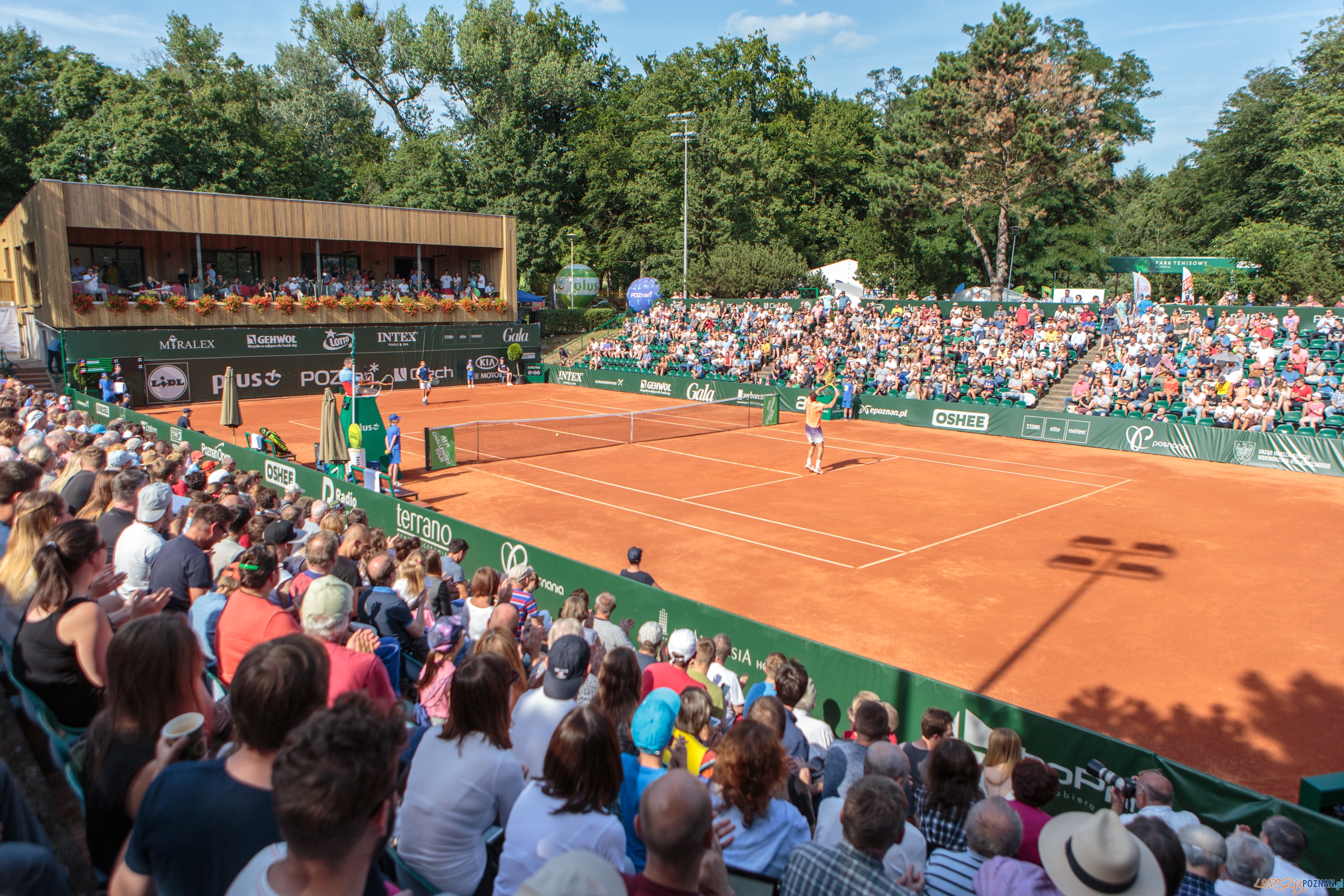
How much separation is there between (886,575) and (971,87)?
45.0 m

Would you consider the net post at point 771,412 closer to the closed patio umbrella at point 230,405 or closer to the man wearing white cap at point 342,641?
the closed patio umbrella at point 230,405

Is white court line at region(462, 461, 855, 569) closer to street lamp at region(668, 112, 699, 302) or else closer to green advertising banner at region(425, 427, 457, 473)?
green advertising banner at region(425, 427, 457, 473)

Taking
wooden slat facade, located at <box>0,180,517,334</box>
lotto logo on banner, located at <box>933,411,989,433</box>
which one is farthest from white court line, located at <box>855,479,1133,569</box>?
wooden slat facade, located at <box>0,180,517,334</box>

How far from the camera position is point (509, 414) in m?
32.9

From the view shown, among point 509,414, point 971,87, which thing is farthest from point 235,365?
point 971,87

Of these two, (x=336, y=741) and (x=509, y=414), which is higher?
(x=336, y=741)

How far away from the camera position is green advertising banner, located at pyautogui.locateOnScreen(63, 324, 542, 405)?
32.4 metres

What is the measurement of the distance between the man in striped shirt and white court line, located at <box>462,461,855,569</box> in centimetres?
1058

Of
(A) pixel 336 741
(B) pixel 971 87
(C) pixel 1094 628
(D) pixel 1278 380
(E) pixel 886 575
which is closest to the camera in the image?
(A) pixel 336 741

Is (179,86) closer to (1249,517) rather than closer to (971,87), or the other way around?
(971,87)

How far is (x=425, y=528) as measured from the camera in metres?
13.0

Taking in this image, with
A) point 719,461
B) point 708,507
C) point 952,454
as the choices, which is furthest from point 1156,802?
point 952,454

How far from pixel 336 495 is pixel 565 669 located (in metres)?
11.4

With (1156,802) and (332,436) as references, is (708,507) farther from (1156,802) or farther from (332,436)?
(1156,802)
